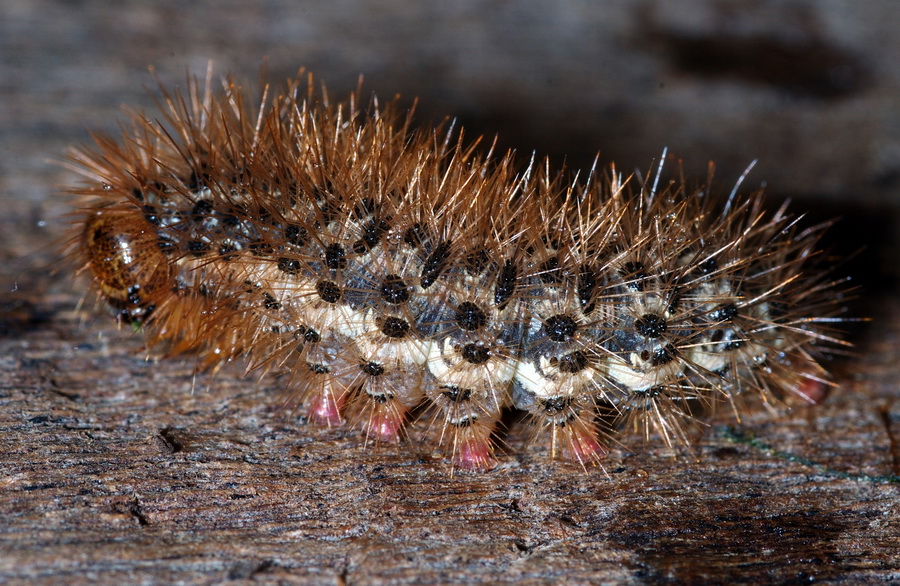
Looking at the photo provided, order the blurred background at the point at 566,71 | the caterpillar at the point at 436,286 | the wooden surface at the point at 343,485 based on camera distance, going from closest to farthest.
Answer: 1. the wooden surface at the point at 343,485
2. the caterpillar at the point at 436,286
3. the blurred background at the point at 566,71

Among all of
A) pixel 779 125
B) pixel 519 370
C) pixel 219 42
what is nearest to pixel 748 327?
pixel 519 370

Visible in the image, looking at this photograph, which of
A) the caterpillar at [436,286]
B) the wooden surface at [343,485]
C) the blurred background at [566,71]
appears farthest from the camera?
the blurred background at [566,71]

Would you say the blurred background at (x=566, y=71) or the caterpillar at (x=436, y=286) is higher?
the blurred background at (x=566, y=71)

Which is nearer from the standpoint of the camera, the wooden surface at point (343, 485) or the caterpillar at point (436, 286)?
the wooden surface at point (343, 485)

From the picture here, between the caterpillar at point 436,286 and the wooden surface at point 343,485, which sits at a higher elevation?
the caterpillar at point 436,286

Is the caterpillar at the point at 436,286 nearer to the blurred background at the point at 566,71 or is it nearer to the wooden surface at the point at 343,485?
the wooden surface at the point at 343,485

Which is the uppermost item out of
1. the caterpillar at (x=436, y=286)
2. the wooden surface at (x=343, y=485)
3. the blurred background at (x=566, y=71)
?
the blurred background at (x=566, y=71)

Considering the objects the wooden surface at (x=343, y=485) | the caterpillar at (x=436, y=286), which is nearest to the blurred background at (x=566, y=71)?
the wooden surface at (x=343, y=485)
